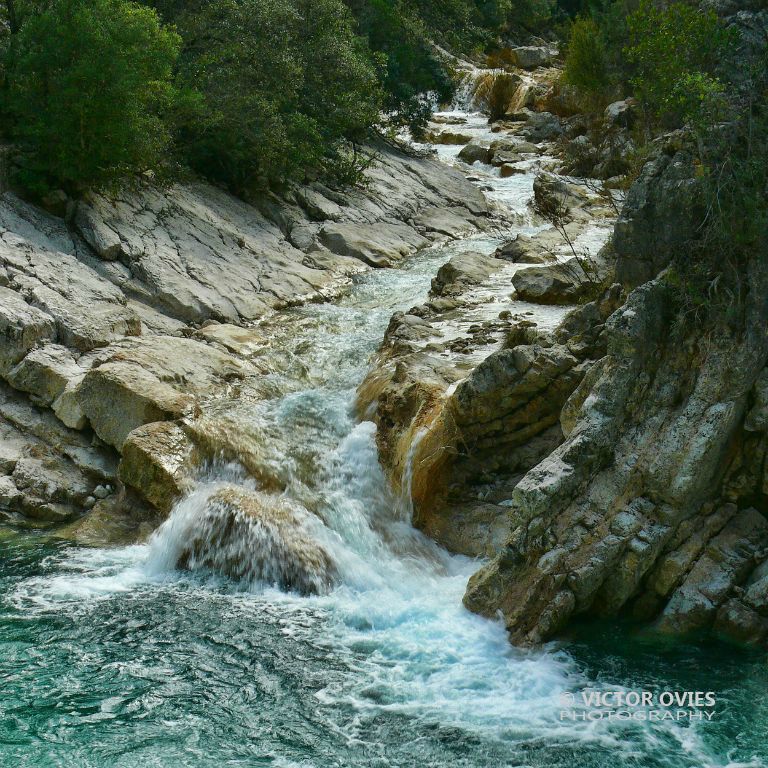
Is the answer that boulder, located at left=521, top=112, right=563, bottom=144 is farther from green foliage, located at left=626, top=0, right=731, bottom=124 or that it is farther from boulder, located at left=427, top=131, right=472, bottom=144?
green foliage, located at left=626, top=0, right=731, bottom=124

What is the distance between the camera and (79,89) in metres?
16.1

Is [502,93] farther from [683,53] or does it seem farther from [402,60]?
[683,53]

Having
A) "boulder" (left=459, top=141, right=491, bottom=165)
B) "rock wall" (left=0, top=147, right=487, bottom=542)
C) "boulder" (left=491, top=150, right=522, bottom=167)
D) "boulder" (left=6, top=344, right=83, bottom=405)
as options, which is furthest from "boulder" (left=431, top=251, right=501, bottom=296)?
"boulder" (left=459, top=141, right=491, bottom=165)

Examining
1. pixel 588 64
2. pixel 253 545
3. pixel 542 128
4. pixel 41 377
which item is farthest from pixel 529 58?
pixel 253 545

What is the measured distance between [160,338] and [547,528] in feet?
27.3

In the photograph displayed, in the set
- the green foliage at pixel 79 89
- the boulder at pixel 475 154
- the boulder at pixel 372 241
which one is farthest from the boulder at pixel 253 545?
the boulder at pixel 475 154

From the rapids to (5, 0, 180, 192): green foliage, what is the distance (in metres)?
7.74

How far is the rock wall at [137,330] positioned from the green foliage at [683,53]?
281 inches

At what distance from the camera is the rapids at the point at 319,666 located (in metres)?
7.64

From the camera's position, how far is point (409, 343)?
14.8 metres

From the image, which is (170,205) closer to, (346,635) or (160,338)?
(160,338)

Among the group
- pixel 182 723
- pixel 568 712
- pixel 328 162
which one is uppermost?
pixel 328 162

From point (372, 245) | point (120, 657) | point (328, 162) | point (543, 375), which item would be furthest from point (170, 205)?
point (120, 657)

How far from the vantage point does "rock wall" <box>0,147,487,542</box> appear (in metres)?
12.4
